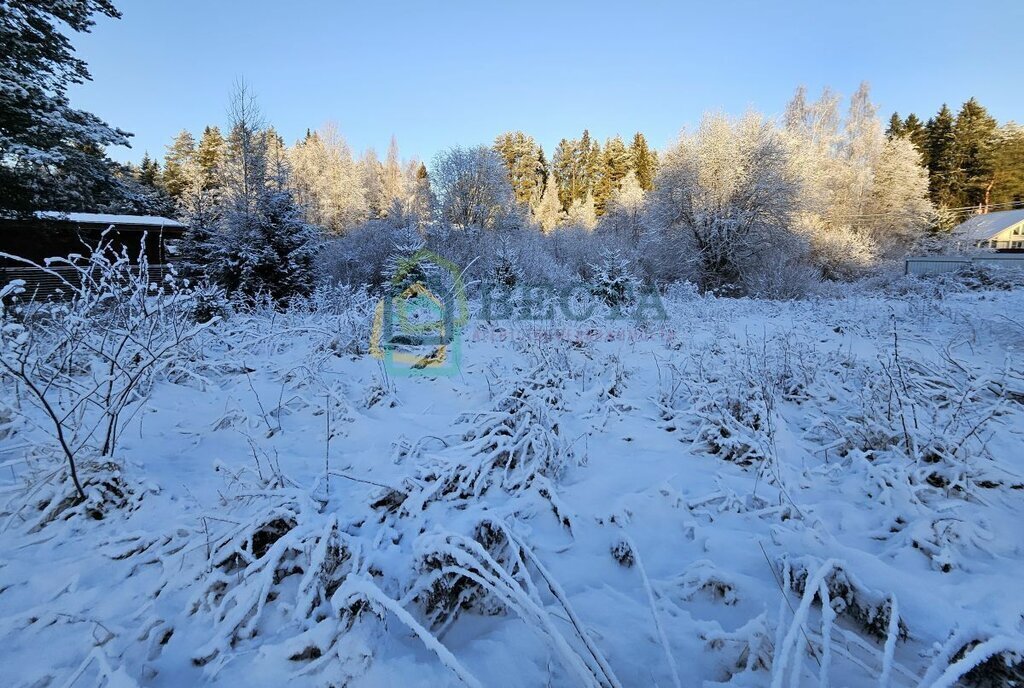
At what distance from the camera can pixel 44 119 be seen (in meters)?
8.72

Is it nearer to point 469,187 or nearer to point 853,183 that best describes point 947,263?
point 853,183

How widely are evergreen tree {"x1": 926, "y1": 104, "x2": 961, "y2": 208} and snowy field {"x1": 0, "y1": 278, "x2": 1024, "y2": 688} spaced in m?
44.2

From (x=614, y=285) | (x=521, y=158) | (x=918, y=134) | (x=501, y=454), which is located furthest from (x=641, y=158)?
(x=501, y=454)

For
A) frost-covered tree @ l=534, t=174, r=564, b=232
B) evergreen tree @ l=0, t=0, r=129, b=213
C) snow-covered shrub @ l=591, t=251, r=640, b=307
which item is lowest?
snow-covered shrub @ l=591, t=251, r=640, b=307

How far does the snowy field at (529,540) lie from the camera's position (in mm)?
1305

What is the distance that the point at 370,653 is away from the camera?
1.33 meters

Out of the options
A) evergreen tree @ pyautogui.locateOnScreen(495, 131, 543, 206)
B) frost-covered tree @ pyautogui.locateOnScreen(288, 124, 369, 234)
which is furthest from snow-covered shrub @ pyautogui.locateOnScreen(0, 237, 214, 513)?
evergreen tree @ pyautogui.locateOnScreen(495, 131, 543, 206)

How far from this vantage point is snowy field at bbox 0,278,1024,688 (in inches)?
51.4

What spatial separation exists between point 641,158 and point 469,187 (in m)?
26.6

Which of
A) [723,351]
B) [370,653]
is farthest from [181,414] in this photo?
[723,351]

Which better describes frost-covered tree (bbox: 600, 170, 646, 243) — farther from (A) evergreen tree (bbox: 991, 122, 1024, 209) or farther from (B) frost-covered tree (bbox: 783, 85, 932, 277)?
(A) evergreen tree (bbox: 991, 122, 1024, 209)

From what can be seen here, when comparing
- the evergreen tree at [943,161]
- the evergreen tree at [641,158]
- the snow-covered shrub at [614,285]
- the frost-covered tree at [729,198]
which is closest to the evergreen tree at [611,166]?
the evergreen tree at [641,158]

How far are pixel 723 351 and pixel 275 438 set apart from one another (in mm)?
4869

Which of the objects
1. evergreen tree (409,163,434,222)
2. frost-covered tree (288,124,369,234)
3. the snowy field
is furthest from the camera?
frost-covered tree (288,124,369,234)
